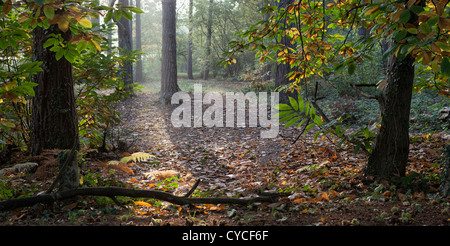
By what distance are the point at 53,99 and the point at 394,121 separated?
13.0ft

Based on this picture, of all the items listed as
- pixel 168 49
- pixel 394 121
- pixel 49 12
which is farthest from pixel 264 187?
pixel 168 49

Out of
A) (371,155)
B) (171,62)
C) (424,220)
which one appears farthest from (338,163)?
(171,62)

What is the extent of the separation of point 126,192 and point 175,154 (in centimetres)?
325

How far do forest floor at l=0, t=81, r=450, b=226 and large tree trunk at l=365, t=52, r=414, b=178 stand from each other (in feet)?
0.59

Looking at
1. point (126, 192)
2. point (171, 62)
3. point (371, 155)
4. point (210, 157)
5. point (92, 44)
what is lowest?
point (210, 157)

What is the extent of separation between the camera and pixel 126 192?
9.09 feet

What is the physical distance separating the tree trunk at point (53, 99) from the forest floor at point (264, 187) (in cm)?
41

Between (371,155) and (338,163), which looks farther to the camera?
(338,163)

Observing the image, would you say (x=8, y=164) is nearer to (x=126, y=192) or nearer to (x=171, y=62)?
(x=126, y=192)

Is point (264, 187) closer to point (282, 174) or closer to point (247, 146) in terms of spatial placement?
point (282, 174)

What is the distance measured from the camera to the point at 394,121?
3070 mm

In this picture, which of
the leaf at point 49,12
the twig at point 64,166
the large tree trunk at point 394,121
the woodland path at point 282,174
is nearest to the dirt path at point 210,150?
the woodland path at point 282,174

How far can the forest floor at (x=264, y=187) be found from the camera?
252cm

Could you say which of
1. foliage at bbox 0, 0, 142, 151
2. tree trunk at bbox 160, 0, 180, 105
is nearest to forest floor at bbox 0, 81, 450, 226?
foliage at bbox 0, 0, 142, 151
